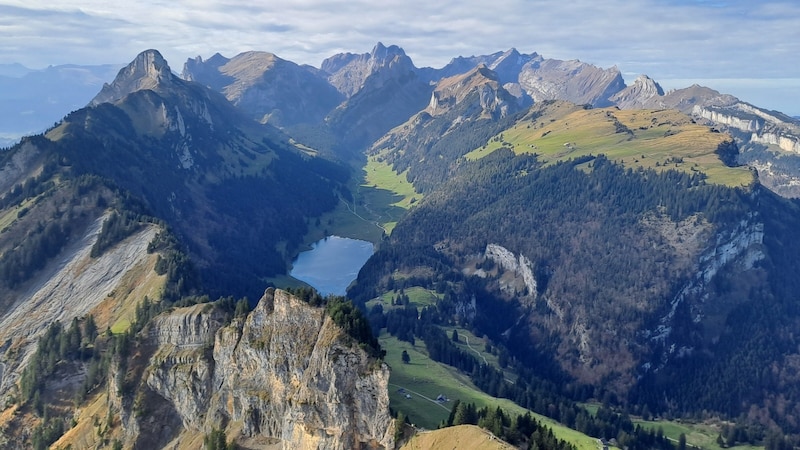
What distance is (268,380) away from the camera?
9875 cm

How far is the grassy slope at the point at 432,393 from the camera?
334 ft

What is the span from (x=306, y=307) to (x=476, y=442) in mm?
32376

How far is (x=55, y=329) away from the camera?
138375 millimetres

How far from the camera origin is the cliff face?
8744cm

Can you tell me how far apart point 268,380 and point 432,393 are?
1347 inches

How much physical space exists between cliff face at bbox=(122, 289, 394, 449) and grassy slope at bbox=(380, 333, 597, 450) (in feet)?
37.1

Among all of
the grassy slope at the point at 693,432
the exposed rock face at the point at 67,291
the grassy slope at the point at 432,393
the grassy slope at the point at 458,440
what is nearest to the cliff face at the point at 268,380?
the grassy slope at the point at 458,440

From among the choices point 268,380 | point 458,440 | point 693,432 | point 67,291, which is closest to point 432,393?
point 268,380

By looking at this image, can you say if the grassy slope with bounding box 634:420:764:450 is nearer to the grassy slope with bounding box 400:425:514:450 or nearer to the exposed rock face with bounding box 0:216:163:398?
the grassy slope with bounding box 400:425:514:450

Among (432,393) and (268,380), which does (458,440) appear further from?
(432,393)

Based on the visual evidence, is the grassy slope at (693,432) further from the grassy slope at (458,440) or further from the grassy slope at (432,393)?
the grassy slope at (458,440)

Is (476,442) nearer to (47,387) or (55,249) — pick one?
(47,387)

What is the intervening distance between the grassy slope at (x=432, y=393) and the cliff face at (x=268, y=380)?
Answer: 11.3 meters

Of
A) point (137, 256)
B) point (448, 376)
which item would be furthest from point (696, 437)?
point (137, 256)
